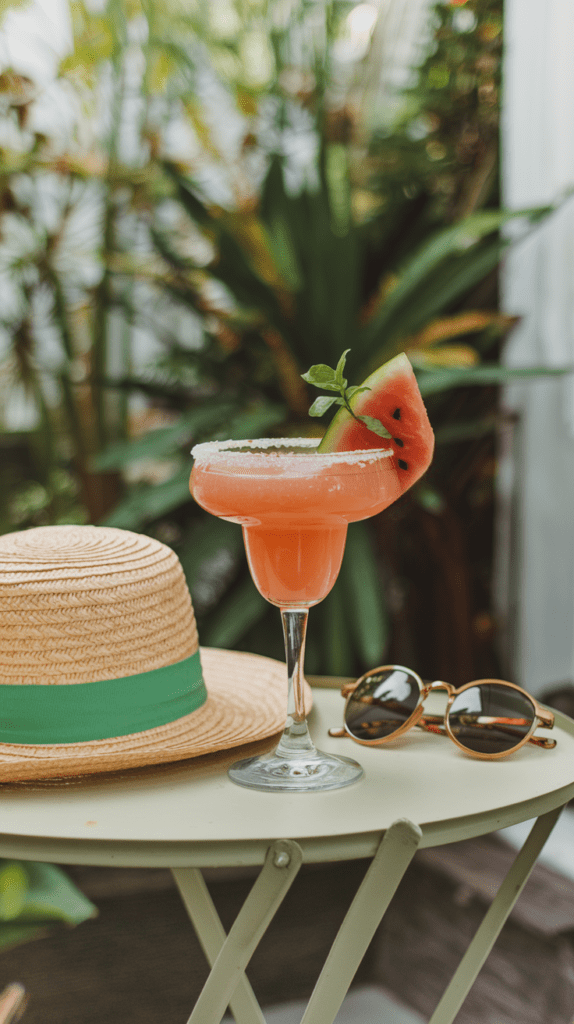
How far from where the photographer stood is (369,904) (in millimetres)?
663

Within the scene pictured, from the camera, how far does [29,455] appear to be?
341 cm

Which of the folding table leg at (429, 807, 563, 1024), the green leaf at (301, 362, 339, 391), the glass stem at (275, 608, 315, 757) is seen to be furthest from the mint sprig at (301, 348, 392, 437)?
the folding table leg at (429, 807, 563, 1024)

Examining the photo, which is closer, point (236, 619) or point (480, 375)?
point (480, 375)

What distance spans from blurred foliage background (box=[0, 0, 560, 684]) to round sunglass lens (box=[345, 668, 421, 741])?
3.03 ft

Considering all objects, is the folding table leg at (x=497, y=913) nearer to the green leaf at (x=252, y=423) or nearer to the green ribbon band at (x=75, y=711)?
the green ribbon band at (x=75, y=711)

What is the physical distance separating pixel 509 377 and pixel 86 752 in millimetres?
1409

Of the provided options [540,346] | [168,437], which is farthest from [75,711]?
[540,346]

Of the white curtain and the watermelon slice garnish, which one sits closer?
the watermelon slice garnish

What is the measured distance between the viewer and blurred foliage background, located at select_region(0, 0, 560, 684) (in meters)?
2.19

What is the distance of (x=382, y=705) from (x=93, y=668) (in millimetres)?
310

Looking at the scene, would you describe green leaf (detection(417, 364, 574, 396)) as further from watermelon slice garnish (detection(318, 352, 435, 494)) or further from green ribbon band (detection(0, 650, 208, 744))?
green ribbon band (detection(0, 650, 208, 744))

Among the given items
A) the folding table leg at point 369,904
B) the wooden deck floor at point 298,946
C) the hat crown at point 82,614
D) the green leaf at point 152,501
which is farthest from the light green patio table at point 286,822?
the green leaf at point 152,501

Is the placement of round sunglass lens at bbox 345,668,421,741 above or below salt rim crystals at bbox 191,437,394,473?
below

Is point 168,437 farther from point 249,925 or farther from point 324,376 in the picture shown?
point 249,925
